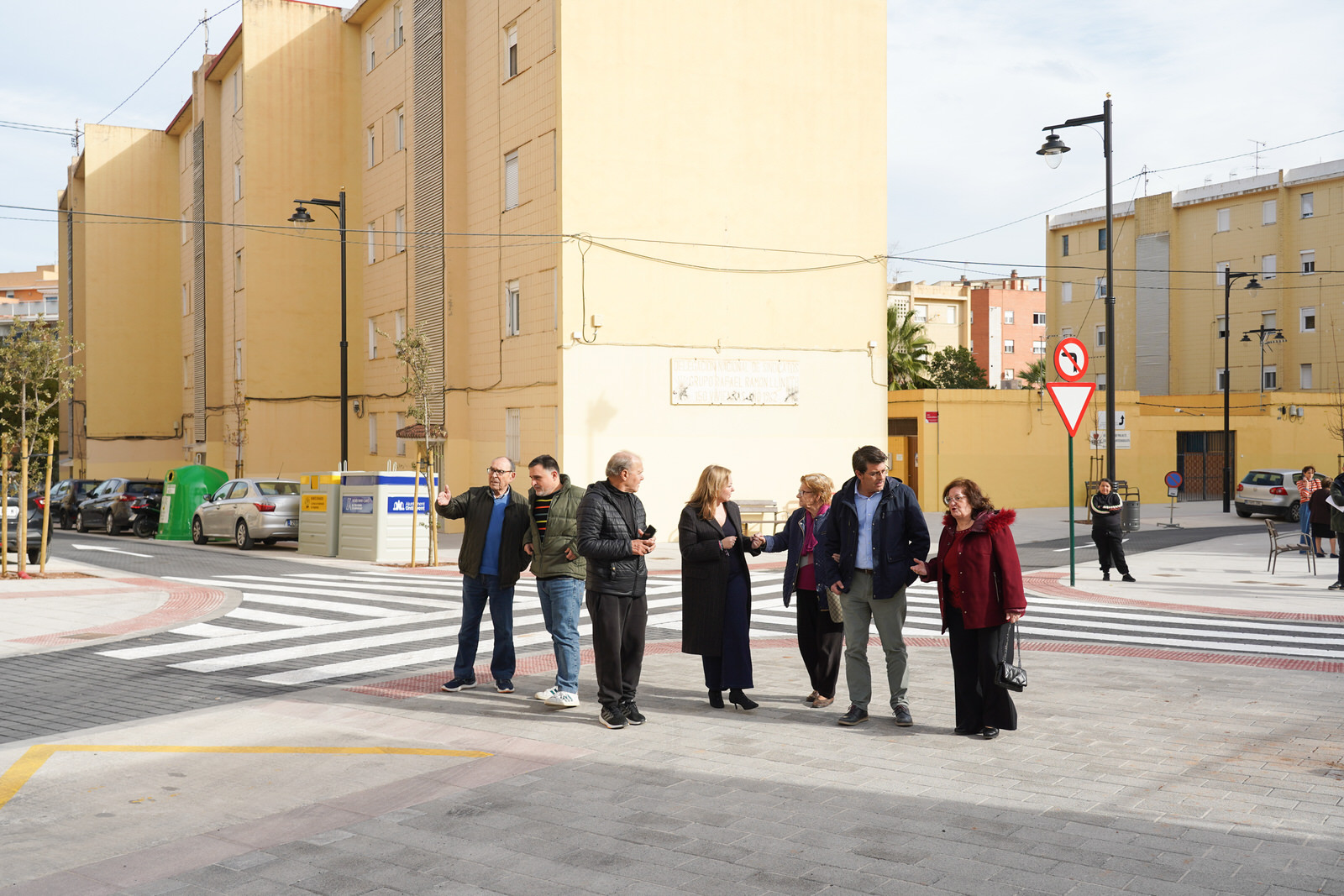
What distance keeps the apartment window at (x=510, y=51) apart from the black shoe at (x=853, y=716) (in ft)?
74.6

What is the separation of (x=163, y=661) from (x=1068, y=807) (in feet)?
26.3

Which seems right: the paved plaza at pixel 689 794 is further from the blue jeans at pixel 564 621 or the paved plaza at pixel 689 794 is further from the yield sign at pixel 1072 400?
the yield sign at pixel 1072 400

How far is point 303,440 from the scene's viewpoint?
40062 millimetres

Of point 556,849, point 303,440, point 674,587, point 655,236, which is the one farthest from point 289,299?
point 556,849

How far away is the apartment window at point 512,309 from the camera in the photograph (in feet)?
91.8

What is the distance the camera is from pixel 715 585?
27.5 feet

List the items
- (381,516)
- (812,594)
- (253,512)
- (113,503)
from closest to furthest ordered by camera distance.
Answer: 1. (812,594)
2. (381,516)
3. (253,512)
4. (113,503)

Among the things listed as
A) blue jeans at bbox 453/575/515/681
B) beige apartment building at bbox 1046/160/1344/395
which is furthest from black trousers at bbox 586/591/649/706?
beige apartment building at bbox 1046/160/1344/395

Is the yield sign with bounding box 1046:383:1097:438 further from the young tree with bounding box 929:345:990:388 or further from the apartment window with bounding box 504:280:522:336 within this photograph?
the young tree with bounding box 929:345:990:388

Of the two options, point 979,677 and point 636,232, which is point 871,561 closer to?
point 979,677

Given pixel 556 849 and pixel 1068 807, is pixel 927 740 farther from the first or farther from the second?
pixel 556 849

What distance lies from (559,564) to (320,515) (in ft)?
51.7

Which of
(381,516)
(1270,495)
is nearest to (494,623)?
(381,516)

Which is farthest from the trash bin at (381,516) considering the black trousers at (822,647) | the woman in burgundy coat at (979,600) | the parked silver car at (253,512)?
the woman in burgundy coat at (979,600)
